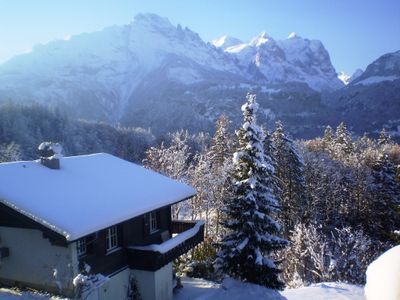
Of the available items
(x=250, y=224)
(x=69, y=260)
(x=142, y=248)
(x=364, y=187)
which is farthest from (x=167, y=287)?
(x=364, y=187)

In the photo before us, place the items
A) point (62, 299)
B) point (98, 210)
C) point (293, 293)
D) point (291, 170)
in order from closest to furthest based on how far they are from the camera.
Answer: point (62, 299), point (98, 210), point (293, 293), point (291, 170)

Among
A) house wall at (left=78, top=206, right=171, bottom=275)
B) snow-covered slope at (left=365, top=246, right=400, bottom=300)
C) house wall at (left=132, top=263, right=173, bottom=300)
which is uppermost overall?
snow-covered slope at (left=365, top=246, right=400, bottom=300)

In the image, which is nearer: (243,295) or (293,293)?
(243,295)

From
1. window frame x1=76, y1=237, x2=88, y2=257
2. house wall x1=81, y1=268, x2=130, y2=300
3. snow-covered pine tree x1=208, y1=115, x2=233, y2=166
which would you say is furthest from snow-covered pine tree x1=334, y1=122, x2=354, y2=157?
window frame x1=76, y1=237, x2=88, y2=257

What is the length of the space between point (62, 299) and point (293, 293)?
460 inches

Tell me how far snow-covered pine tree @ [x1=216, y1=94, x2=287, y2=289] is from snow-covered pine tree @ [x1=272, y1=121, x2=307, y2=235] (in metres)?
23.1

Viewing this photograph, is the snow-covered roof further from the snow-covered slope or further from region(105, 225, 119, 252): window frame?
the snow-covered slope

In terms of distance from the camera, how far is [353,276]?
93.0ft

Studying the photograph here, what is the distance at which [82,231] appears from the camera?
1296 centimetres

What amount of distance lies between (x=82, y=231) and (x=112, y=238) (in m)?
3.42

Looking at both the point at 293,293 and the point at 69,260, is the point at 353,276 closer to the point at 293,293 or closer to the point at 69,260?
the point at 293,293

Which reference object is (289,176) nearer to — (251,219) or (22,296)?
(251,219)

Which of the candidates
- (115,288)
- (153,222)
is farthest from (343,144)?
(115,288)

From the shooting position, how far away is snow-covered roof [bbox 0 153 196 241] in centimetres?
1344
